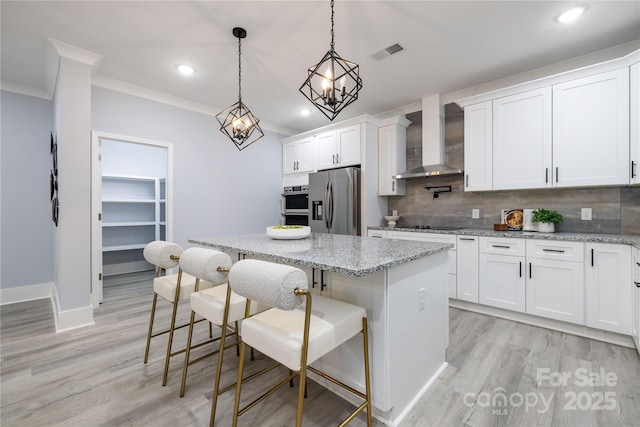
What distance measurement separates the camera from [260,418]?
1526mm

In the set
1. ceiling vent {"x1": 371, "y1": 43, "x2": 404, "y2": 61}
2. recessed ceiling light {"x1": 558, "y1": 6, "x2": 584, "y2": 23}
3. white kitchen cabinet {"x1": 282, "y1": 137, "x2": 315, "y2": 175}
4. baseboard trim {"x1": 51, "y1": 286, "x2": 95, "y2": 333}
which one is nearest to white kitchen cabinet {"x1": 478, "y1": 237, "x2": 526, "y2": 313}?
recessed ceiling light {"x1": 558, "y1": 6, "x2": 584, "y2": 23}

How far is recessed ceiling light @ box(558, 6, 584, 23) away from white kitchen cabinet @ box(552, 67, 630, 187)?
Answer: 65 cm

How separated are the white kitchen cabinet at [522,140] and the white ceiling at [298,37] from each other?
0.43m

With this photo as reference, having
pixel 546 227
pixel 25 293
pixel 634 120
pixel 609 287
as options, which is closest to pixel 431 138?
pixel 546 227

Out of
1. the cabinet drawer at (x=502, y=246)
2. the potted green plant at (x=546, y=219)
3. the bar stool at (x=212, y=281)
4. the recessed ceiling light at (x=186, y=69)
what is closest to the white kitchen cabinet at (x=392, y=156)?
the cabinet drawer at (x=502, y=246)

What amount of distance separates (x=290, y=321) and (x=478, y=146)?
10.2 ft

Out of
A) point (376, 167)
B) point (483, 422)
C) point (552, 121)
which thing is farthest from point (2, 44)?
point (552, 121)

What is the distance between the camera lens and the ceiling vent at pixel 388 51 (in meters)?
2.70

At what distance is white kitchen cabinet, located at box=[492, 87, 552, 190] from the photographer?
287 centimetres

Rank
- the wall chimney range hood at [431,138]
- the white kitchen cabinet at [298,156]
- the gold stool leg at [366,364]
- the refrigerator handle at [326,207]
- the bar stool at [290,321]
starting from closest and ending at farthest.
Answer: the bar stool at [290,321]
the gold stool leg at [366,364]
the wall chimney range hood at [431,138]
the refrigerator handle at [326,207]
the white kitchen cabinet at [298,156]

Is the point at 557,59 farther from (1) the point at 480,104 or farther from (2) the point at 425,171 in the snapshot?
(2) the point at 425,171

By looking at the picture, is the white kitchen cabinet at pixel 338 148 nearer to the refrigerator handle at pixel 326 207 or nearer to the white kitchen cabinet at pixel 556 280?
the refrigerator handle at pixel 326 207

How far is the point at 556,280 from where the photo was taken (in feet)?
8.54

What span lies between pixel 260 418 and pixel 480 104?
3684 millimetres
